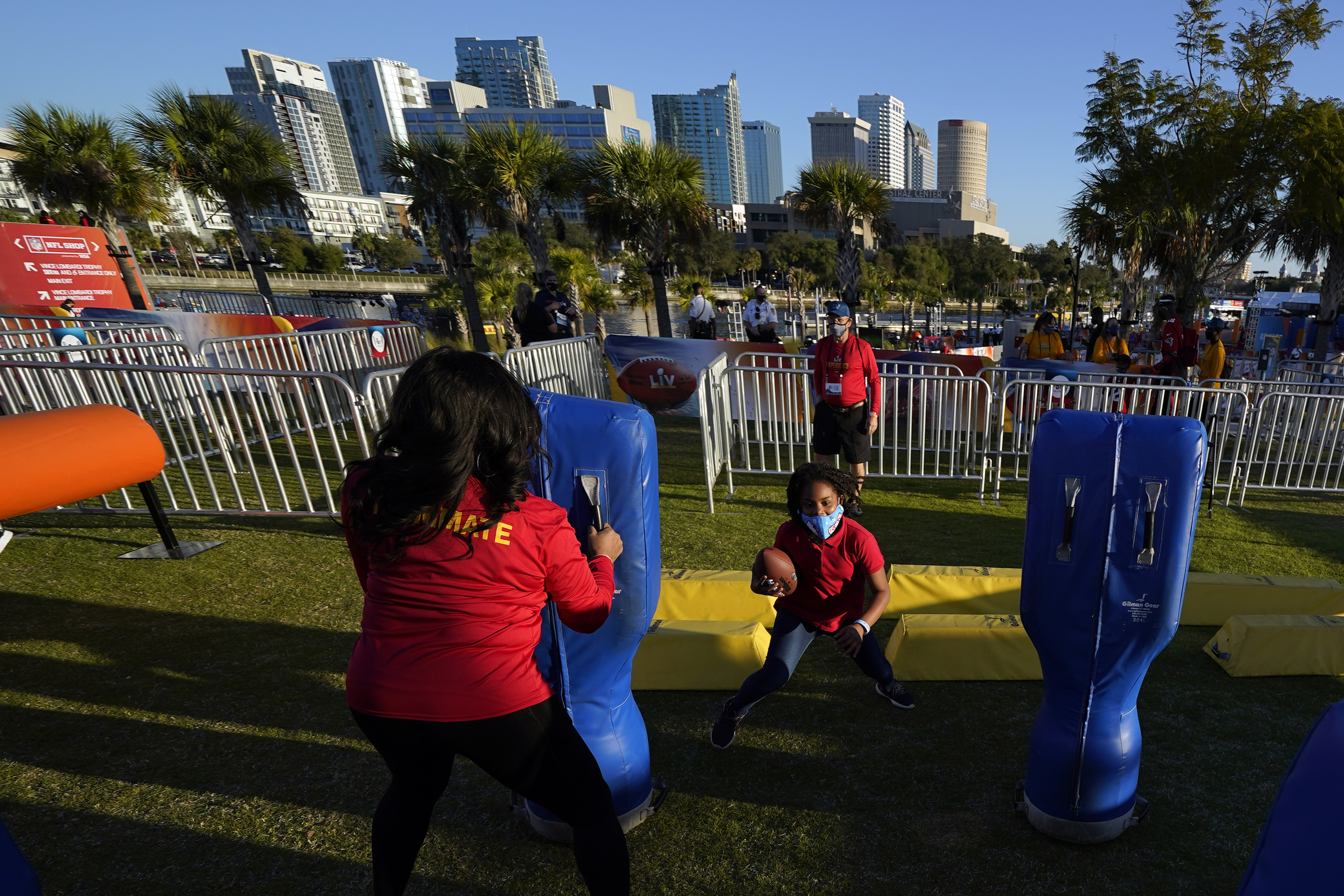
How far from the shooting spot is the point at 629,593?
2219 millimetres

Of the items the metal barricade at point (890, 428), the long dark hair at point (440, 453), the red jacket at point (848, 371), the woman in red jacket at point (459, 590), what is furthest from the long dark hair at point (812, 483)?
the metal barricade at point (890, 428)

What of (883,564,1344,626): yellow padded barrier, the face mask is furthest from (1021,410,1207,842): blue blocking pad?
(883,564,1344,626): yellow padded barrier

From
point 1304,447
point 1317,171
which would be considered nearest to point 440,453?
point 1304,447

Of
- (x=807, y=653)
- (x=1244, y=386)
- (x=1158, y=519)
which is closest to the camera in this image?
(x=1158, y=519)

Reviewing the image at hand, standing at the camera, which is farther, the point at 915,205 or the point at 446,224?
the point at 915,205

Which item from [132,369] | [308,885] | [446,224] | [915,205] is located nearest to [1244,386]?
[308,885]

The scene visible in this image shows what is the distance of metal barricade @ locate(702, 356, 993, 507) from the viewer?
6715 mm

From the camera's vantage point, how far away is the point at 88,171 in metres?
15.9

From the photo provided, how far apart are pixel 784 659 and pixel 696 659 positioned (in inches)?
25.7

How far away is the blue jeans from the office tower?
721 feet

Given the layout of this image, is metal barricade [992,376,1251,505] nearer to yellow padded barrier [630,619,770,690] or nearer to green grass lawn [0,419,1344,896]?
green grass lawn [0,419,1344,896]

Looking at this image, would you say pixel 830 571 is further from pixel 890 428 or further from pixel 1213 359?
pixel 1213 359

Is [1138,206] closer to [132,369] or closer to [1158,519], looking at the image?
[1158,519]

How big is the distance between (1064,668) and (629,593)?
165 cm
